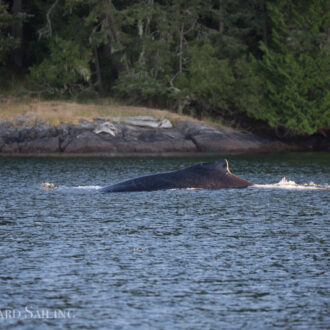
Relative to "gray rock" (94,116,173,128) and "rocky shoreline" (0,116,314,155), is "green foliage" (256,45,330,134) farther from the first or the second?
"gray rock" (94,116,173,128)

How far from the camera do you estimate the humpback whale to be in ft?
88.9

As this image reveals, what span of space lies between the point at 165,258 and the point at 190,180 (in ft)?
41.6

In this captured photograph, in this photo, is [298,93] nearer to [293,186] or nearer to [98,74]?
[98,74]

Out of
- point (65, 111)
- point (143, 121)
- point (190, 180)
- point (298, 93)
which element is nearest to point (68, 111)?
point (65, 111)

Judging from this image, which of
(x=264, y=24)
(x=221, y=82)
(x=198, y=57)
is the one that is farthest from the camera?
(x=264, y=24)

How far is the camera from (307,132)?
5825cm

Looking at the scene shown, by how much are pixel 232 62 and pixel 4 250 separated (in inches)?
1943

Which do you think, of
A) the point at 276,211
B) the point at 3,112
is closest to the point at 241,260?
the point at 276,211

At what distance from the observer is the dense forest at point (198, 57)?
5909 cm

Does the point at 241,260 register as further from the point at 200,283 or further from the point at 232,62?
the point at 232,62

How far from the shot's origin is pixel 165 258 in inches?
580

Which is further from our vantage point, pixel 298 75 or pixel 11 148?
pixel 298 75

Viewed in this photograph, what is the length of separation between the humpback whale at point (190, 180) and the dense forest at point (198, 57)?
102 ft

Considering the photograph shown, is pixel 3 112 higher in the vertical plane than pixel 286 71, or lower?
lower
